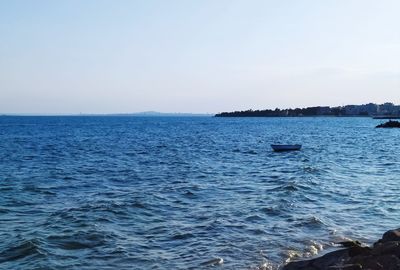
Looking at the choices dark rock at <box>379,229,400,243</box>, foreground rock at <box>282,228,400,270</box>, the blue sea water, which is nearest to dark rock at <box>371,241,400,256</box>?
foreground rock at <box>282,228,400,270</box>

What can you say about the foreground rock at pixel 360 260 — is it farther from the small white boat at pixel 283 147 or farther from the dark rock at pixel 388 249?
the small white boat at pixel 283 147

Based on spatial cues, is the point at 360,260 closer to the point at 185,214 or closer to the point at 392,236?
the point at 392,236

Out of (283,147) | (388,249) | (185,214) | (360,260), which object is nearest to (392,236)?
(388,249)

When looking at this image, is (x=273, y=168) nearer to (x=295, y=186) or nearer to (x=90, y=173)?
(x=295, y=186)

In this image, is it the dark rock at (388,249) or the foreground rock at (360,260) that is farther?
the dark rock at (388,249)

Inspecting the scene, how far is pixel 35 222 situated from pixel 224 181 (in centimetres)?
1416

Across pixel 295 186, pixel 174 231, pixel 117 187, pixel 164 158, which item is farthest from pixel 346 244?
pixel 164 158

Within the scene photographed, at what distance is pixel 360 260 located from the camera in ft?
38.1

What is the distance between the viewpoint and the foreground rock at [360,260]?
10.9 metres

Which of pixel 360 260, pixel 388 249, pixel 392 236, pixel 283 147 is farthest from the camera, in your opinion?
pixel 283 147

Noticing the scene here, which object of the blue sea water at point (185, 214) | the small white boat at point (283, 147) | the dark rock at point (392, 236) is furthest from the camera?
the small white boat at point (283, 147)

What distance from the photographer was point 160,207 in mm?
21922

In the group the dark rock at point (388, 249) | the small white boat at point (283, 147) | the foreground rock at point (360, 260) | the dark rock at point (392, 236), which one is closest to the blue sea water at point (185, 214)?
the foreground rock at point (360, 260)

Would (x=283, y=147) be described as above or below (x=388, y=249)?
below
